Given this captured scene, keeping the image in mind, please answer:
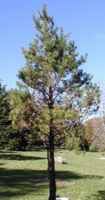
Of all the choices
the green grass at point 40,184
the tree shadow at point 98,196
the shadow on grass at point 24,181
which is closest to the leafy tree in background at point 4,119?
the green grass at point 40,184

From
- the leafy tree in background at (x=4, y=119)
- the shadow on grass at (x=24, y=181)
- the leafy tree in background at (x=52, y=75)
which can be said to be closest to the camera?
the leafy tree in background at (x=52, y=75)

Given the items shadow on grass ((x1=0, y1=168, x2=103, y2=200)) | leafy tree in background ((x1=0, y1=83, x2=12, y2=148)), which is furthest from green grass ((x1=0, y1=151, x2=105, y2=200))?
leafy tree in background ((x1=0, y1=83, x2=12, y2=148))

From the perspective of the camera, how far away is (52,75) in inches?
829

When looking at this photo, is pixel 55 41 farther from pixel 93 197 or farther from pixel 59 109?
pixel 93 197

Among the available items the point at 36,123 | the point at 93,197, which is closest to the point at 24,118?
the point at 36,123

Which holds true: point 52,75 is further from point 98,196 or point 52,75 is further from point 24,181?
point 24,181

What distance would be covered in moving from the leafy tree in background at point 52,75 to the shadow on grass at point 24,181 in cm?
562

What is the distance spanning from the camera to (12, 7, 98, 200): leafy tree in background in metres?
21.0

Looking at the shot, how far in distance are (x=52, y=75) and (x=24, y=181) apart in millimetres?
12277

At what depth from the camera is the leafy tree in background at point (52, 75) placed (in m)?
21.0

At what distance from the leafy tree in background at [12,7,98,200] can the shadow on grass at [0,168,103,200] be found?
18.4 ft

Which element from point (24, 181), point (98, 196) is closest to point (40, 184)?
point (24, 181)

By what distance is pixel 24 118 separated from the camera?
21.4m

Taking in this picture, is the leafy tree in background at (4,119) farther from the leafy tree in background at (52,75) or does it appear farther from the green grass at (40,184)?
the leafy tree in background at (52,75)
